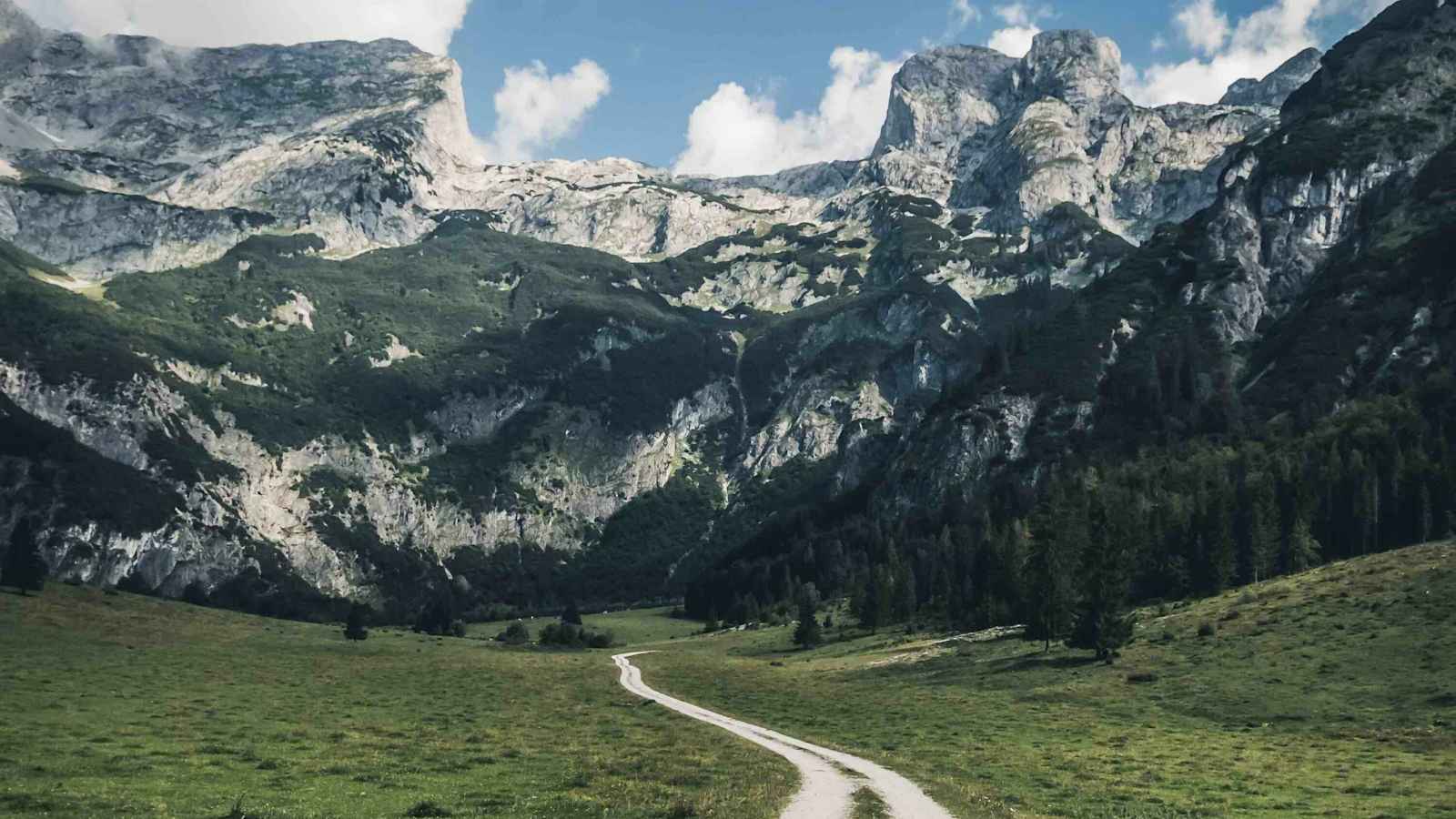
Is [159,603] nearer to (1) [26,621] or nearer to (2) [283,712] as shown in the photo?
(1) [26,621]

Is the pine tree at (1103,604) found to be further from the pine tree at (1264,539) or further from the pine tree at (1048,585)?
the pine tree at (1264,539)

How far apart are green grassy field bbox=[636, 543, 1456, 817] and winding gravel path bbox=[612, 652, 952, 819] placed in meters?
1.33

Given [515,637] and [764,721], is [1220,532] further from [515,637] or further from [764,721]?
[515,637]

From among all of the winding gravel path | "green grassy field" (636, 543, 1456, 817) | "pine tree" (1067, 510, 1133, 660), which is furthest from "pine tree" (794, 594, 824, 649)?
the winding gravel path

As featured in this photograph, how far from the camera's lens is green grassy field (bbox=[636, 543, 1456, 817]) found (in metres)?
40.2

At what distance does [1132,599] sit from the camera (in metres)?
142

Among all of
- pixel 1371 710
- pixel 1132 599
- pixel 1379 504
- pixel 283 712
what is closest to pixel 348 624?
pixel 283 712

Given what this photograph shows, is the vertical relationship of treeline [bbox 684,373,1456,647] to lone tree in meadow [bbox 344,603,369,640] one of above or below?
above

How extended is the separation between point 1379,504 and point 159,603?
182490mm

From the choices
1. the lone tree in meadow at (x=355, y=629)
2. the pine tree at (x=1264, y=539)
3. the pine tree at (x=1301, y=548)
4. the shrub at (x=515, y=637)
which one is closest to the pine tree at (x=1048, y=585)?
the pine tree at (x=1264, y=539)

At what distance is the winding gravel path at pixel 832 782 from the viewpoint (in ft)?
108

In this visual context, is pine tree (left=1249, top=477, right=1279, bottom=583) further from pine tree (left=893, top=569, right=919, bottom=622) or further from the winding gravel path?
the winding gravel path

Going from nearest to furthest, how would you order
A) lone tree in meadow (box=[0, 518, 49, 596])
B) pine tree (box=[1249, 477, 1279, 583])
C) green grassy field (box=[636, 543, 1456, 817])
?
1. green grassy field (box=[636, 543, 1456, 817])
2. lone tree in meadow (box=[0, 518, 49, 596])
3. pine tree (box=[1249, 477, 1279, 583])

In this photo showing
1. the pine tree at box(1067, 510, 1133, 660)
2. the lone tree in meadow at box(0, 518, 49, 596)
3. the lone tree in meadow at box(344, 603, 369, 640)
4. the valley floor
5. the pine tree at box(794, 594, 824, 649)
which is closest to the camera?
the valley floor
